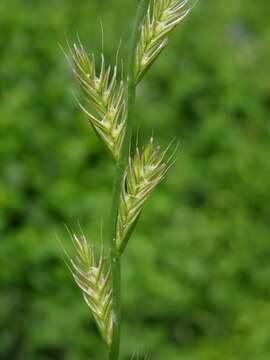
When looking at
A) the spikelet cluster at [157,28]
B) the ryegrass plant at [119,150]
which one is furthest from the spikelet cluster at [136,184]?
the spikelet cluster at [157,28]

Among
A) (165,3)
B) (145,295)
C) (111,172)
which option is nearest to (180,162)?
(111,172)

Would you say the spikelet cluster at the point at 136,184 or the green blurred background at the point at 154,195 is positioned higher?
the spikelet cluster at the point at 136,184

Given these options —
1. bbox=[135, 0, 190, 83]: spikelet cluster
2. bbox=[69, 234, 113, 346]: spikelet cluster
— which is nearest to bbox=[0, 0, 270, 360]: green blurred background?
bbox=[69, 234, 113, 346]: spikelet cluster

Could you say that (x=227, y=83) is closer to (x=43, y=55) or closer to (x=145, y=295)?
(x=43, y=55)

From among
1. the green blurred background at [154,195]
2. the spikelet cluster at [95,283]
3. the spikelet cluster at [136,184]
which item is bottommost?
the green blurred background at [154,195]

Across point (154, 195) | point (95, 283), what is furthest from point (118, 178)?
point (154, 195)

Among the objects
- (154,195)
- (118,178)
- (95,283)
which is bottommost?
(154,195)

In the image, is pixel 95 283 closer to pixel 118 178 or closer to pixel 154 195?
pixel 118 178

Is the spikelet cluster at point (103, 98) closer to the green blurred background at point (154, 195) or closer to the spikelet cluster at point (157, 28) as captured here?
the spikelet cluster at point (157, 28)
